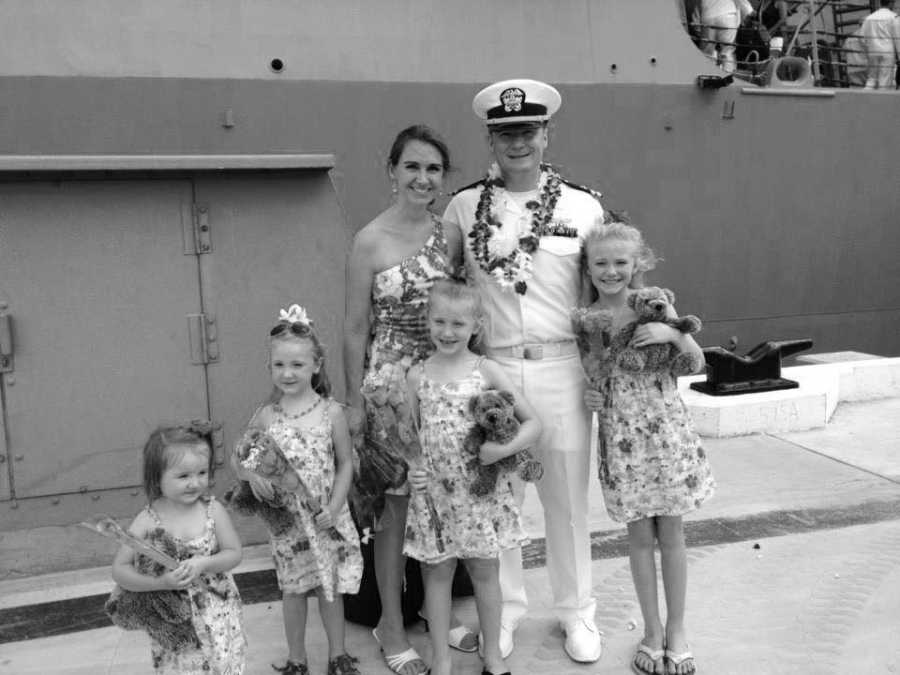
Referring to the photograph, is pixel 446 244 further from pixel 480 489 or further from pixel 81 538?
pixel 81 538

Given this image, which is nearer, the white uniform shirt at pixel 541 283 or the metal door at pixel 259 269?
the white uniform shirt at pixel 541 283

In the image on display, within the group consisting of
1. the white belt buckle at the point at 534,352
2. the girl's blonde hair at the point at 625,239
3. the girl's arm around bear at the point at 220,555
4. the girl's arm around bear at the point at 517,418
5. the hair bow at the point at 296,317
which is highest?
the girl's blonde hair at the point at 625,239

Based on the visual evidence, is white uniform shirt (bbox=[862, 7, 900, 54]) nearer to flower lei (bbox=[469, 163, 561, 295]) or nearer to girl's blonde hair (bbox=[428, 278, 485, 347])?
flower lei (bbox=[469, 163, 561, 295])

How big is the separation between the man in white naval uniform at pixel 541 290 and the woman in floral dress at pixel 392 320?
18 cm

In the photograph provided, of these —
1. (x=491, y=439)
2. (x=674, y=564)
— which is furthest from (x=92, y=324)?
(x=674, y=564)

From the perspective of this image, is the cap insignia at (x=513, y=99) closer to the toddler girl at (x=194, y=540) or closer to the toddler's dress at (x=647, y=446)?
the toddler's dress at (x=647, y=446)

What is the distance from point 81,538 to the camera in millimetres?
3426

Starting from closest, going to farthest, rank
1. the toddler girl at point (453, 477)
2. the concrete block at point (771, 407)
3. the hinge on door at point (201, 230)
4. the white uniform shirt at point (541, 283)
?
the toddler girl at point (453, 477) → the white uniform shirt at point (541, 283) → the hinge on door at point (201, 230) → the concrete block at point (771, 407)

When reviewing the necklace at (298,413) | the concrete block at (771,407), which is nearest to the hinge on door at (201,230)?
the necklace at (298,413)

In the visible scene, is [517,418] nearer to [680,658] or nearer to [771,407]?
[680,658]

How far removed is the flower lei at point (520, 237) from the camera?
2527 mm

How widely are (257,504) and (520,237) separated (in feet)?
3.77

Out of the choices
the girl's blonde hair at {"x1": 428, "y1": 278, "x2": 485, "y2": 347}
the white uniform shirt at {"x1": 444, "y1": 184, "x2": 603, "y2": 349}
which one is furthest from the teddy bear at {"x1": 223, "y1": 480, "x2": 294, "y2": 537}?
the white uniform shirt at {"x1": 444, "y1": 184, "x2": 603, "y2": 349}

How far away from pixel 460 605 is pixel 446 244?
138cm
